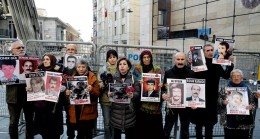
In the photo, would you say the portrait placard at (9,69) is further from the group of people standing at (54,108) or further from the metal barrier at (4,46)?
the metal barrier at (4,46)

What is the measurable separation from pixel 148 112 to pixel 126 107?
38cm

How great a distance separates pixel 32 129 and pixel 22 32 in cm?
485

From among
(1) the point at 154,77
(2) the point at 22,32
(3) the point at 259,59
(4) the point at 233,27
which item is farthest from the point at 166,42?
(1) the point at 154,77

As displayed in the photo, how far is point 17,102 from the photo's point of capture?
3869 mm

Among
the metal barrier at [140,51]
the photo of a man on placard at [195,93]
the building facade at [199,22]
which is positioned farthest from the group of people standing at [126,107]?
the building facade at [199,22]

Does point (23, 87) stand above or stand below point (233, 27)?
below

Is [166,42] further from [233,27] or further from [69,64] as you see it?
[69,64]

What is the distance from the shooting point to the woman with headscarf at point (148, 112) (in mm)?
3762

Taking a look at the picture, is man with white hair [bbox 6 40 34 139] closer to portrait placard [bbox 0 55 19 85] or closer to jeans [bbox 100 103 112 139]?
portrait placard [bbox 0 55 19 85]

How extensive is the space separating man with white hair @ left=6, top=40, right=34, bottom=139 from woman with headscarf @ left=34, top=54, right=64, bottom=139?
257 millimetres

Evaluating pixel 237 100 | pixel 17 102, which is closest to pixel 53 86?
pixel 17 102

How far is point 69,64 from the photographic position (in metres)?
4.10

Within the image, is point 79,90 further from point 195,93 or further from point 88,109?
point 195,93

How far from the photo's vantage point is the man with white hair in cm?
385
